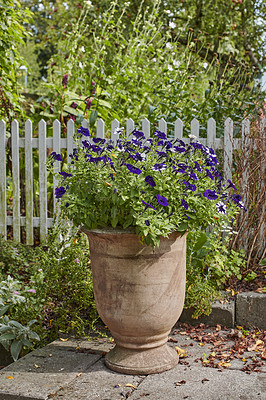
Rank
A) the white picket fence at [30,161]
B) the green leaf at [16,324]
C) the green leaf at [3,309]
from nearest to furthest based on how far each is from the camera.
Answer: the green leaf at [16,324]
the green leaf at [3,309]
the white picket fence at [30,161]

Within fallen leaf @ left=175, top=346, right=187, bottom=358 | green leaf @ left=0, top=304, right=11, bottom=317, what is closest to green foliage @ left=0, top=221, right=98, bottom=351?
green leaf @ left=0, top=304, right=11, bottom=317

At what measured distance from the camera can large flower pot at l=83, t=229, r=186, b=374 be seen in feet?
8.48

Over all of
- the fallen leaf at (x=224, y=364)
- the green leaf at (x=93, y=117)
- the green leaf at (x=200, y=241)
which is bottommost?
A: the fallen leaf at (x=224, y=364)

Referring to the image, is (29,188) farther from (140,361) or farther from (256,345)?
(256,345)

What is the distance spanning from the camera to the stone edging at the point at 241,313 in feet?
11.0

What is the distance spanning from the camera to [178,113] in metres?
4.73

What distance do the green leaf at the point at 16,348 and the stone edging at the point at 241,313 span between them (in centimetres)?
120

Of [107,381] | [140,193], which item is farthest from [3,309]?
[140,193]

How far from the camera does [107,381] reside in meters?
2.55

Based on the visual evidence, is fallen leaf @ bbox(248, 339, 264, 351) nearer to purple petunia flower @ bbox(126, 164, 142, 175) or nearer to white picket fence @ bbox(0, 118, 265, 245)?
purple petunia flower @ bbox(126, 164, 142, 175)

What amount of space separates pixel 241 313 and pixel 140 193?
1.43m

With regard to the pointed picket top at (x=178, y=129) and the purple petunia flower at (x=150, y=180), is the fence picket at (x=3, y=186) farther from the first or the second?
the purple petunia flower at (x=150, y=180)

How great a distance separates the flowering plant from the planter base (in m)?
0.68

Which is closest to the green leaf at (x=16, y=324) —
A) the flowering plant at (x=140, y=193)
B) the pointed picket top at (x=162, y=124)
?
the flowering plant at (x=140, y=193)
